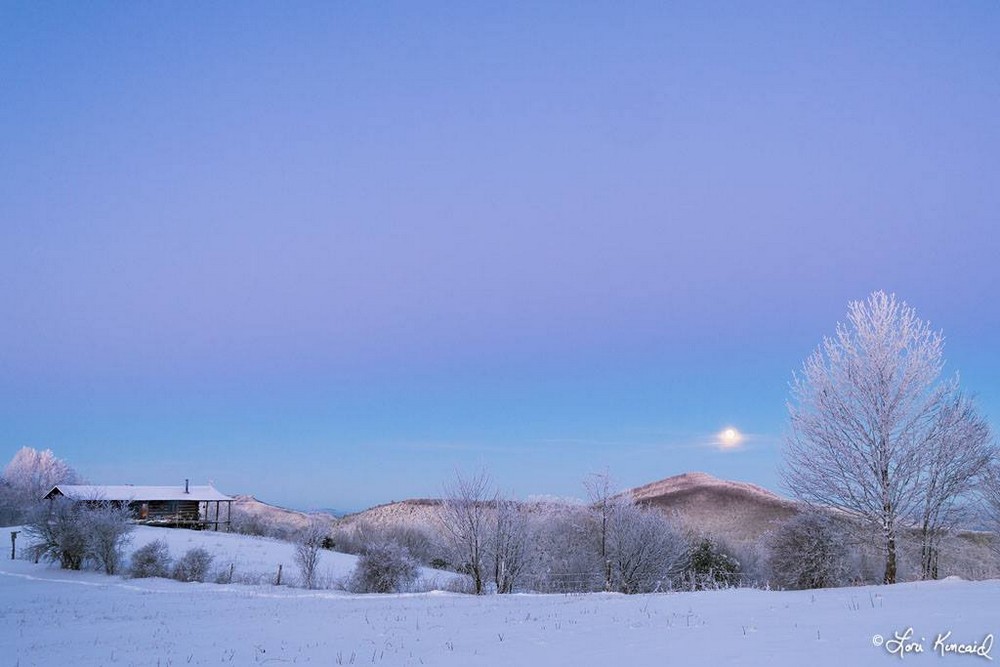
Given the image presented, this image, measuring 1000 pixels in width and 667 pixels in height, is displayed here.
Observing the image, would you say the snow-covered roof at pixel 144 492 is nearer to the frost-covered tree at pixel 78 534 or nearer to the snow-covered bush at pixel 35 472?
the frost-covered tree at pixel 78 534

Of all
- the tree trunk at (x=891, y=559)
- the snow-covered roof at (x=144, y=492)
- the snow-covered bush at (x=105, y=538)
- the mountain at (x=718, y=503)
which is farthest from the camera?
the snow-covered roof at (x=144, y=492)

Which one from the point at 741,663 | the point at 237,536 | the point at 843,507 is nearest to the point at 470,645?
the point at 741,663

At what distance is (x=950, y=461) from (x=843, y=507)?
11.4 feet

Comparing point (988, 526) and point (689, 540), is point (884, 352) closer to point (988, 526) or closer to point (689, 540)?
point (988, 526)

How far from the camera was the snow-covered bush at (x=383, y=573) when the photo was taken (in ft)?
129

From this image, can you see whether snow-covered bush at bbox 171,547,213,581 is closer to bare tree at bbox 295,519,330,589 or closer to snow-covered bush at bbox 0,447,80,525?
bare tree at bbox 295,519,330,589

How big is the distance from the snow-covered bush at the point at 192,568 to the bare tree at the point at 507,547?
16892 millimetres

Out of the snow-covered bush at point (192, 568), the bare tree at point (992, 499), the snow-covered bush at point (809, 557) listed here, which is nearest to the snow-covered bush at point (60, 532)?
the snow-covered bush at point (192, 568)

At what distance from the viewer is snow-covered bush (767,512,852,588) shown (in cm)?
3219

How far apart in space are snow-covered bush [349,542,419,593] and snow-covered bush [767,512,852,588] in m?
20.5

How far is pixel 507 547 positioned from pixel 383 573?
7389 millimetres

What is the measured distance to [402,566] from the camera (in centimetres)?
4031

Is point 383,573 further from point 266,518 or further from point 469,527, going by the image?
point 266,518

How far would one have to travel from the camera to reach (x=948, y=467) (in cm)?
2158
